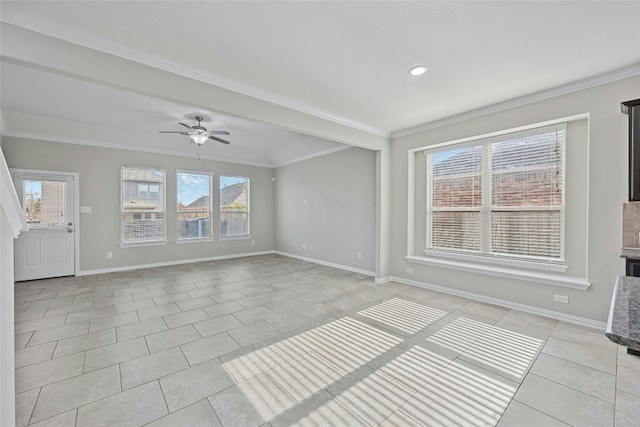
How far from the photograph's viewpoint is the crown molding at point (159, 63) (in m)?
2.19

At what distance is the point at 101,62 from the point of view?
2.41 meters

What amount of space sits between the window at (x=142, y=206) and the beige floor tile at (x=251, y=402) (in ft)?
17.8

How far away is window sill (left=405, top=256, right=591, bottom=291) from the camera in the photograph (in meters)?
3.16

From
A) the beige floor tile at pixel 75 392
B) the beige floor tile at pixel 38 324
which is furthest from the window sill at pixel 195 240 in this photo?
the beige floor tile at pixel 75 392

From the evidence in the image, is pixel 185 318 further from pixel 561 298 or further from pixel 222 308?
pixel 561 298

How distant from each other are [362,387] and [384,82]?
307cm

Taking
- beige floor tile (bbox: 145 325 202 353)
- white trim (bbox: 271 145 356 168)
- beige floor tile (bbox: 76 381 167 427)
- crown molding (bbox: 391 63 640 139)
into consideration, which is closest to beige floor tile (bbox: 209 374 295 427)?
beige floor tile (bbox: 76 381 167 427)

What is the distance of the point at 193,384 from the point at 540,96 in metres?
4.81

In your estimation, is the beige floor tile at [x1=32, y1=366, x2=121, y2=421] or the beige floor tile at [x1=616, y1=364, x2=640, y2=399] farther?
the beige floor tile at [x1=616, y1=364, x2=640, y2=399]

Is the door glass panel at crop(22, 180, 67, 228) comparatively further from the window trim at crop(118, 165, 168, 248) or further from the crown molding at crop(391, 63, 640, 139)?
the crown molding at crop(391, 63, 640, 139)

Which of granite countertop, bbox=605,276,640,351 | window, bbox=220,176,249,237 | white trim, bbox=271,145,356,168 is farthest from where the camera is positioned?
window, bbox=220,176,249,237

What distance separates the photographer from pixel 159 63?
105 inches

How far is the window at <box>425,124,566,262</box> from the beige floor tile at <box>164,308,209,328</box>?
3.74 meters

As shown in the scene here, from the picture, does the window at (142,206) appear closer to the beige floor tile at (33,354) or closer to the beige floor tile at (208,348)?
the beige floor tile at (33,354)
